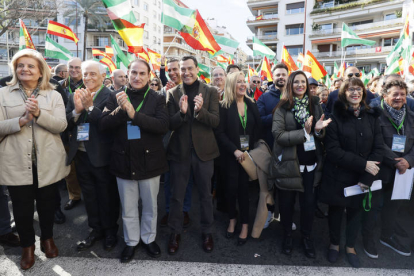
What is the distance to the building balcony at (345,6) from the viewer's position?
3180 cm

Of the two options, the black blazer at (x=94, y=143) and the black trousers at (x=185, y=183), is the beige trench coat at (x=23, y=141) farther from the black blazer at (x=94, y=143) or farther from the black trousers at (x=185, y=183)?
the black trousers at (x=185, y=183)

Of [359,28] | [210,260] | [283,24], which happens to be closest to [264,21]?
[283,24]

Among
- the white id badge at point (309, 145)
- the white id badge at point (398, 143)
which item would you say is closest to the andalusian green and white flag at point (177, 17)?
the white id badge at point (309, 145)

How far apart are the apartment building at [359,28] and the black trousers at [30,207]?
33557mm

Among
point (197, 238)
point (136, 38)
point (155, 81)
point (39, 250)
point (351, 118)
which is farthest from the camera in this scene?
point (155, 81)

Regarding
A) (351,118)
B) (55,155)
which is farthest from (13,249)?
(351,118)

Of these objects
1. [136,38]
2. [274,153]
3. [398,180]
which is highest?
[136,38]

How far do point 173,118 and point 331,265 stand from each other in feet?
7.71

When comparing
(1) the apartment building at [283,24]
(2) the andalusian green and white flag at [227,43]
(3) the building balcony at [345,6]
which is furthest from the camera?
(1) the apartment building at [283,24]

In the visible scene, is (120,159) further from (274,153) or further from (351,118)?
(351,118)

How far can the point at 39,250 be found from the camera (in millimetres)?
3088

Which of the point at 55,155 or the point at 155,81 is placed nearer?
the point at 55,155

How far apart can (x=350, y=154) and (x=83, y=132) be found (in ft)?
9.53

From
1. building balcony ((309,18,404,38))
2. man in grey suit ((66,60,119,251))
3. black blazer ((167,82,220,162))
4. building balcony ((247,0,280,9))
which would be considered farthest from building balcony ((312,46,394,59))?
man in grey suit ((66,60,119,251))
